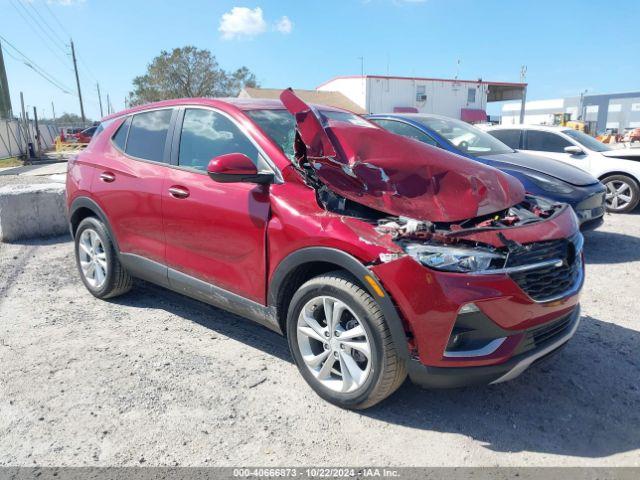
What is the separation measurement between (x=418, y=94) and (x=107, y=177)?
38388 millimetres

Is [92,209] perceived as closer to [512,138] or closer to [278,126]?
[278,126]

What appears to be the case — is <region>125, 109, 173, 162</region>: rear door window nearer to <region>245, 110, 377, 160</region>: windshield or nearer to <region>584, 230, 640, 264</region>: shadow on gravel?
<region>245, 110, 377, 160</region>: windshield

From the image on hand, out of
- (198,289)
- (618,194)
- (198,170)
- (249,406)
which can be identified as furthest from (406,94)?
(249,406)

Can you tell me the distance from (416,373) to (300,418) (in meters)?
0.77

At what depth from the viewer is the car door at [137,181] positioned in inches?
152

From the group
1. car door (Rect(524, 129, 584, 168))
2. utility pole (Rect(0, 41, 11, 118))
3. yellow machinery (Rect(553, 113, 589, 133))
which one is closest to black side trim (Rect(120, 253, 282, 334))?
car door (Rect(524, 129, 584, 168))

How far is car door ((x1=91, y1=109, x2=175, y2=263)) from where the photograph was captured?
12.7ft

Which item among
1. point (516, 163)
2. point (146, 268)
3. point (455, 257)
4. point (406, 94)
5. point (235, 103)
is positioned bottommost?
point (146, 268)

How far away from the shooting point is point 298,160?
304cm

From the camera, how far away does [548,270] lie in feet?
8.74

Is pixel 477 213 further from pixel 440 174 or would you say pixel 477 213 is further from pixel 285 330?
pixel 285 330

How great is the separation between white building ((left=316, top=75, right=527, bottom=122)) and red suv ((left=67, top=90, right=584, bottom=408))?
35.5 metres

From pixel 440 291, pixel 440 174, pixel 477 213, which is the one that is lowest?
pixel 440 291

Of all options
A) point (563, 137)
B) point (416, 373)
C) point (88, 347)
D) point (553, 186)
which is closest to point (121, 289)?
point (88, 347)
